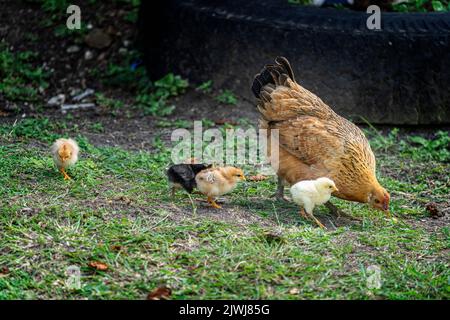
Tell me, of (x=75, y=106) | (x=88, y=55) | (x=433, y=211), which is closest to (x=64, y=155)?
(x=433, y=211)

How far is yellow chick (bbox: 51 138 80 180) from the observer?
20.9 feet

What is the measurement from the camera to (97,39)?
11.0m

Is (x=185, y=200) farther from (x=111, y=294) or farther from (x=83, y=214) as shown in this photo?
(x=111, y=294)

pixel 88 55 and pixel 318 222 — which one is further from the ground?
pixel 88 55

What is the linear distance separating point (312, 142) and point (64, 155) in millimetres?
2166

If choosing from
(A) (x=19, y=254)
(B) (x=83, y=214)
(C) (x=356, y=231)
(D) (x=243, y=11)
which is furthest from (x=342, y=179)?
(D) (x=243, y=11)

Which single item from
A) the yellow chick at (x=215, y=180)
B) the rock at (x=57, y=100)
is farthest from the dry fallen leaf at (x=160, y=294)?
the rock at (x=57, y=100)

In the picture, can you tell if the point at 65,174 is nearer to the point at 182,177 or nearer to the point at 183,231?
the point at 182,177

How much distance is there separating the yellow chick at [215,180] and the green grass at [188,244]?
165 mm

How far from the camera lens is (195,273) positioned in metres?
4.83

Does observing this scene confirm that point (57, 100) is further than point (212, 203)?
Yes

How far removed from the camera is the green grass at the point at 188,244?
4691 millimetres

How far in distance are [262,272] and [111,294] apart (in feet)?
3.31

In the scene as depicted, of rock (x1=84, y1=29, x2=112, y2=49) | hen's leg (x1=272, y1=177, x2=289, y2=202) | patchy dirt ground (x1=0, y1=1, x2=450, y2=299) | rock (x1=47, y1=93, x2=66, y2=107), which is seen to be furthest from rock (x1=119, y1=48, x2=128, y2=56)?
hen's leg (x1=272, y1=177, x2=289, y2=202)
